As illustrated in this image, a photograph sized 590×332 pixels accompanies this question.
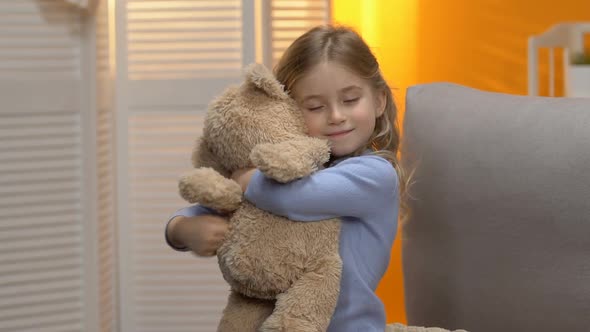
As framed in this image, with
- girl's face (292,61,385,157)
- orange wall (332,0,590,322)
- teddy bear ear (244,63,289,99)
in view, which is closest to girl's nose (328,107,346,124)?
girl's face (292,61,385,157)

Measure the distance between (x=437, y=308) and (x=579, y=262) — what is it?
31cm

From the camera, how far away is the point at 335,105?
4.09 feet

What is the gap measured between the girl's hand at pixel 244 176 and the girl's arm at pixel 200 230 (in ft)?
0.19

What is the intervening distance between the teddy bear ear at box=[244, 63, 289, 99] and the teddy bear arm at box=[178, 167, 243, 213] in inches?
5.4

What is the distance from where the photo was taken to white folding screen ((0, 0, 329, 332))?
6.09ft

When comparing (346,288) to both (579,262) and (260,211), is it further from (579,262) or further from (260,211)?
(579,262)

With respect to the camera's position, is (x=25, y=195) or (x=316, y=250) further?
(x=25, y=195)

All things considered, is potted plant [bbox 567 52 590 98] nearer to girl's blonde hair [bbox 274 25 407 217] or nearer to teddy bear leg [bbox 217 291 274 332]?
girl's blonde hair [bbox 274 25 407 217]

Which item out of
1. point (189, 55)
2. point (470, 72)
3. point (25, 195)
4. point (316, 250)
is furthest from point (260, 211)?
point (470, 72)

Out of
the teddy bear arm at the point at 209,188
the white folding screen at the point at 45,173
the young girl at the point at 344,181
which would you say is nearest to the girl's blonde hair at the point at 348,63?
the young girl at the point at 344,181

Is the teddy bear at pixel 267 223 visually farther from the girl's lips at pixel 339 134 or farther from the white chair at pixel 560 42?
the white chair at pixel 560 42

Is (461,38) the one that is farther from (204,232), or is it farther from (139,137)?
(204,232)

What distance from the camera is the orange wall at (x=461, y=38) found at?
2.63 meters

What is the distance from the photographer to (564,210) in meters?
1.24
